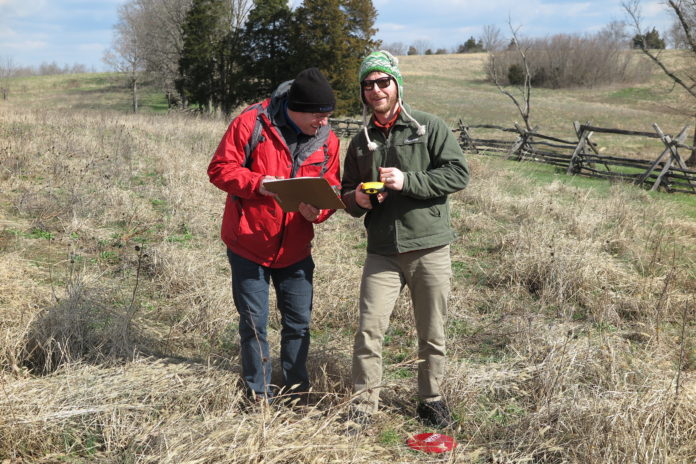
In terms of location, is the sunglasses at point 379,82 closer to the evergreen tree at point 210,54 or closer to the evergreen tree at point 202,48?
the evergreen tree at point 210,54

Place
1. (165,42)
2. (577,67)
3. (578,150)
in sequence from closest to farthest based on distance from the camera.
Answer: (578,150)
(165,42)
(577,67)

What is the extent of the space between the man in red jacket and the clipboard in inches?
2.7

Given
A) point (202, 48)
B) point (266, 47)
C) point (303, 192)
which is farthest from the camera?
point (202, 48)

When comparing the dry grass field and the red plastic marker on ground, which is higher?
the dry grass field

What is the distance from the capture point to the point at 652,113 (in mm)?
37250

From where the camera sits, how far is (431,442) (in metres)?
2.74

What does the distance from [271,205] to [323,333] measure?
184 cm

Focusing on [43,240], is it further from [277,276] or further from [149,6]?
[149,6]

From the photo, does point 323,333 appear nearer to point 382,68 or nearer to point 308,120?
point 308,120

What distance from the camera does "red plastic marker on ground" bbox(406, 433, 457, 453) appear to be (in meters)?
2.69

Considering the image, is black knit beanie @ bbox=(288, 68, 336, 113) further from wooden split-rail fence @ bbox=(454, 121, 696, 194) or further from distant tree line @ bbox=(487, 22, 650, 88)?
distant tree line @ bbox=(487, 22, 650, 88)

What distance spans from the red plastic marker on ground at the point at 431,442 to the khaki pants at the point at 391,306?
260 mm

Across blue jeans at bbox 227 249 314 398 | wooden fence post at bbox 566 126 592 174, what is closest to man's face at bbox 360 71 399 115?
blue jeans at bbox 227 249 314 398

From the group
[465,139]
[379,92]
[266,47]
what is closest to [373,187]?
[379,92]
